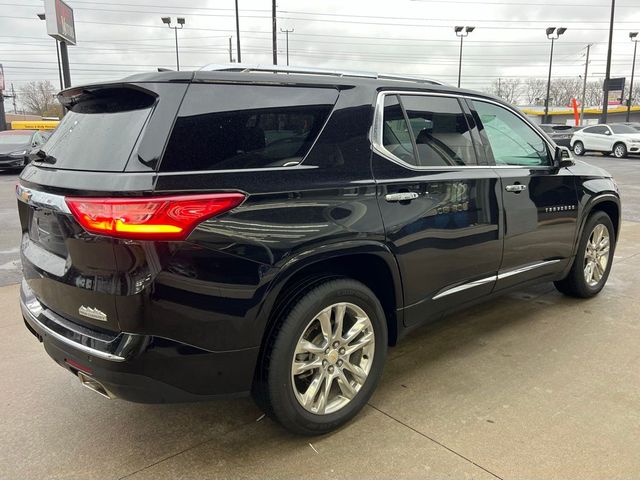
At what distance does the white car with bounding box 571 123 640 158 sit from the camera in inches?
945

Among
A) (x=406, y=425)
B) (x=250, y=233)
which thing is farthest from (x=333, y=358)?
(x=250, y=233)

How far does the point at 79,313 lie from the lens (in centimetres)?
227

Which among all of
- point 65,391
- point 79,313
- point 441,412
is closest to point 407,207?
point 441,412

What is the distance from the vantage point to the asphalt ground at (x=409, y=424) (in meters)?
2.48

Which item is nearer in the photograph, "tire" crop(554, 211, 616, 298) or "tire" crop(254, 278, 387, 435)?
"tire" crop(254, 278, 387, 435)

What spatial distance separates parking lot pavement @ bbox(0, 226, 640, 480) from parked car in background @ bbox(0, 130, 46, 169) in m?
16.1

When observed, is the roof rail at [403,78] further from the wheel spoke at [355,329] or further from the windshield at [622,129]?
the windshield at [622,129]

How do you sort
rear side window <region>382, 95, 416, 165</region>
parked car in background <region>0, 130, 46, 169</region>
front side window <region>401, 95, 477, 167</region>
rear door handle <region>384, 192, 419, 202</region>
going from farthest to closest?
parked car in background <region>0, 130, 46, 169</region> → front side window <region>401, 95, 477, 167</region> → rear side window <region>382, 95, 416, 165</region> → rear door handle <region>384, 192, 419, 202</region>

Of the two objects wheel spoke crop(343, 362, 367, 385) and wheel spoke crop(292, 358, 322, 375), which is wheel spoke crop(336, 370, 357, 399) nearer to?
wheel spoke crop(343, 362, 367, 385)

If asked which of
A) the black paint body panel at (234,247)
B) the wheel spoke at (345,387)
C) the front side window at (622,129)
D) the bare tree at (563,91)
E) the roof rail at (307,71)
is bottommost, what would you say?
the wheel spoke at (345,387)

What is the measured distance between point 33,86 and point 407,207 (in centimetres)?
9054

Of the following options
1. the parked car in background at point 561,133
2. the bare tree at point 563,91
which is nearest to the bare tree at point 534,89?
the bare tree at point 563,91

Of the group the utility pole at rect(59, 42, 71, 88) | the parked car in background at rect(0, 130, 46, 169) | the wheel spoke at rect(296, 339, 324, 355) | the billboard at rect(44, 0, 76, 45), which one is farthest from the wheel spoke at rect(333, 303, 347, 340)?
the parked car in background at rect(0, 130, 46, 169)

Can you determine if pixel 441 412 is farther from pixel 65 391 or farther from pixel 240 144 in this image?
pixel 65 391
